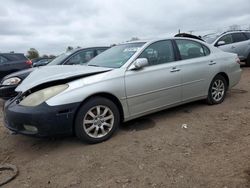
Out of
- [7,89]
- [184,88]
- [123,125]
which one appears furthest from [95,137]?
[7,89]

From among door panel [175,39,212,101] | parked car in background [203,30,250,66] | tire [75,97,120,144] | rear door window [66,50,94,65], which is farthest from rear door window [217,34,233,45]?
tire [75,97,120,144]

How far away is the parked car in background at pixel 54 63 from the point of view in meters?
7.59

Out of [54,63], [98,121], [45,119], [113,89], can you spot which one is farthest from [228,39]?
[45,119]

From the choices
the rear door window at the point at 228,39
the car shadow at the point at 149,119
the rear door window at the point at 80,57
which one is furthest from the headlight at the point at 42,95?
the rear door window at the point at 228,39

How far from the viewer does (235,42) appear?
13.1 meters

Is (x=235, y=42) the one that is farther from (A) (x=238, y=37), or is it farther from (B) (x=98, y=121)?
(B) (x=98, y=121)

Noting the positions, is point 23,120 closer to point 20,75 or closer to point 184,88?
point 184,88

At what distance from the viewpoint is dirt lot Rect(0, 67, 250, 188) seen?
3547 mm

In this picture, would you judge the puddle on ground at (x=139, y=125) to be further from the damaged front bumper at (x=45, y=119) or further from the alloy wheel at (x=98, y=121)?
the damaged front bumper at (x=45, y=119)

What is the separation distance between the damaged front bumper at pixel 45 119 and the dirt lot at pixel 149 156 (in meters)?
0.33

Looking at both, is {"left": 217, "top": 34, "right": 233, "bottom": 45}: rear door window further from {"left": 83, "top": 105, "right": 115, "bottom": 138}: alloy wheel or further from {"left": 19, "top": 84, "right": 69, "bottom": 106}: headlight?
{"left": 19, "top": 84, "right": 69, "bottom": 106}: headlight

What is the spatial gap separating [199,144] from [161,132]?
75cm

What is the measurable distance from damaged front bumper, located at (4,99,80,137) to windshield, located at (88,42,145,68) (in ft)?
4.03

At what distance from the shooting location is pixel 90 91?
461cm
